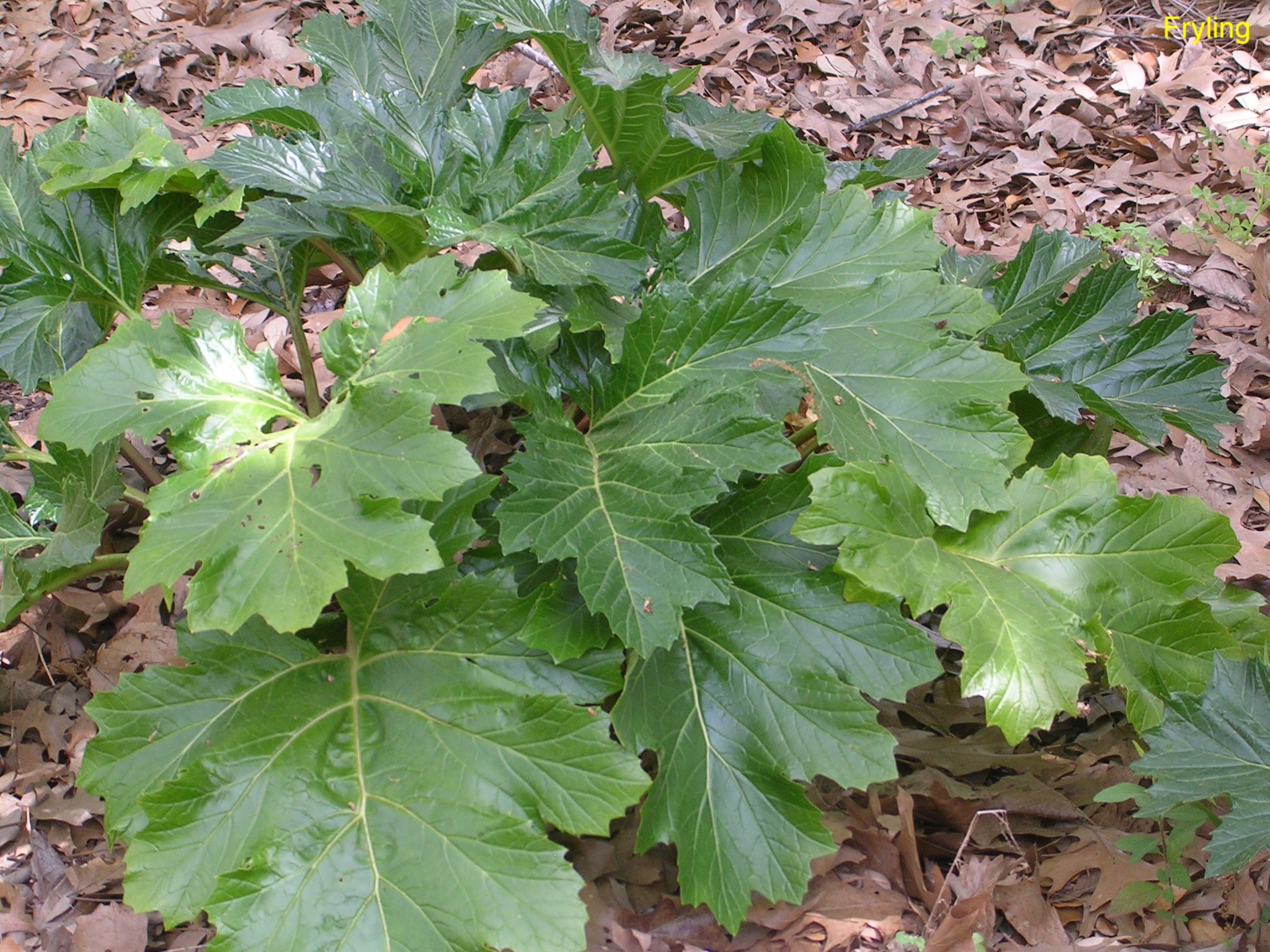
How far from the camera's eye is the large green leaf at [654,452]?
1516mm

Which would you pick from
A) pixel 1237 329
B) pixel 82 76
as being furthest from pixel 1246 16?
pixel 82 76

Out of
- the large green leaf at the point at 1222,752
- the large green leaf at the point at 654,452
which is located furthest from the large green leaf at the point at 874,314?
the large green leaf at the point at 1222,752

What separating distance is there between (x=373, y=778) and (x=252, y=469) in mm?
543

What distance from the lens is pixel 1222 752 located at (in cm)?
160

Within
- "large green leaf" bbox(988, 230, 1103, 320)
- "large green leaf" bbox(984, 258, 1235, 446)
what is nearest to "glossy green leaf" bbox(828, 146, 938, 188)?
"large green leaf" bbox(988, 230, 1103, 320)

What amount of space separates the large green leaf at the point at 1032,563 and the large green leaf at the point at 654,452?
0.19m

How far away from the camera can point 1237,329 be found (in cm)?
312

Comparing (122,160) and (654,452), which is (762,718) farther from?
(122,160)

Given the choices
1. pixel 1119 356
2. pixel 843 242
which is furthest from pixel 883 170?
pixel 1119 356

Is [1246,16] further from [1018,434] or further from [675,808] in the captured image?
[675,808]

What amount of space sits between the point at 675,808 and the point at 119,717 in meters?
0.93

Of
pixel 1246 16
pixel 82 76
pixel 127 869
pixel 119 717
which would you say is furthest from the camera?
pixel 1246 16

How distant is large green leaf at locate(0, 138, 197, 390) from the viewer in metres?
1.98

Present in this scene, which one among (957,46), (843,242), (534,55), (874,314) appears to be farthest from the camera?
(957,46)
